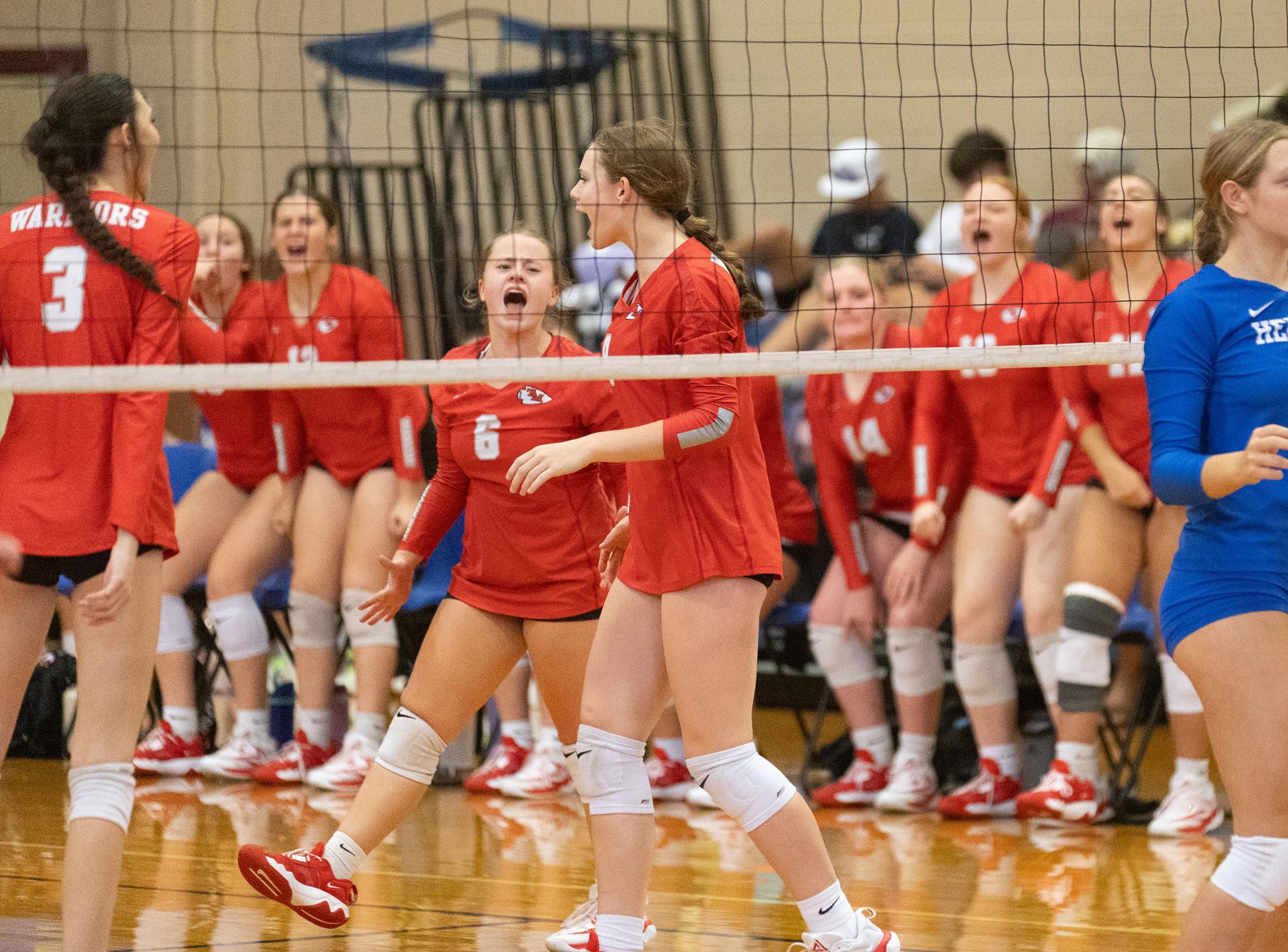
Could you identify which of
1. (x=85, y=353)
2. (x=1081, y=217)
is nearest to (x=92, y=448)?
(x=85, y=353)

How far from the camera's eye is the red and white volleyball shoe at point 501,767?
596 cm

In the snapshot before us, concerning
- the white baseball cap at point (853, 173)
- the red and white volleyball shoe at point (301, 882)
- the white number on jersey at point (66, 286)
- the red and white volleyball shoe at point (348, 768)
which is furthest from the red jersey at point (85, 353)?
the white baseball cap at point (853, 173)

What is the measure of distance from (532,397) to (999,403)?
2162mm

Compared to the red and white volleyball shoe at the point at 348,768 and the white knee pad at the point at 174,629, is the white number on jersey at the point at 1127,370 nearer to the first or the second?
the red and white volleyball shoe at the point at 348,768

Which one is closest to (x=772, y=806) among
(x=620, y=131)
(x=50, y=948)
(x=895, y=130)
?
(x=620, y=131)

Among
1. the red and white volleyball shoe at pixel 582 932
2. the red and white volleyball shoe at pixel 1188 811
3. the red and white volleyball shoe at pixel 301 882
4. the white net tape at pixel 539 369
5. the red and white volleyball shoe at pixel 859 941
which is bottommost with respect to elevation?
the red and white volleyball shoe at pixel 1188 811

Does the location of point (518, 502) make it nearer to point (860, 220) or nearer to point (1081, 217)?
point (860, 220)

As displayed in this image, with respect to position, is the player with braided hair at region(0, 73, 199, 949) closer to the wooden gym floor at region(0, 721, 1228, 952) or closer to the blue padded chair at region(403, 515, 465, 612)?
the wooden gym floor at region(0, 721, 1228, 952)

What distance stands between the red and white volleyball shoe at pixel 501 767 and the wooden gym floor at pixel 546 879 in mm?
90

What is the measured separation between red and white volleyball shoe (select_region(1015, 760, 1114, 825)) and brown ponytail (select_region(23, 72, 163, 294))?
3.38m

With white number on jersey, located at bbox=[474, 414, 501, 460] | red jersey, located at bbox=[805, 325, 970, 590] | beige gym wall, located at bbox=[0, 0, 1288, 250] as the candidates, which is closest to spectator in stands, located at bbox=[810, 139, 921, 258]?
beige gym wall, located at bbox=[0, 0, 1288, 250]

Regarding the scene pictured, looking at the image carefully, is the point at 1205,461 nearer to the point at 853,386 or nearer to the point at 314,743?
the point at 853,386

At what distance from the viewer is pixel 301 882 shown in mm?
3521

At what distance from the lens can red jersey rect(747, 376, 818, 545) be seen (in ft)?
19.2
